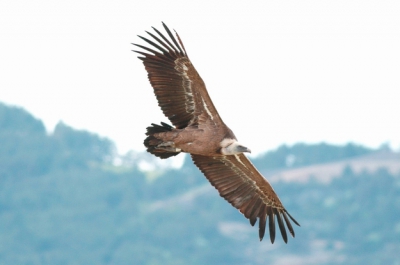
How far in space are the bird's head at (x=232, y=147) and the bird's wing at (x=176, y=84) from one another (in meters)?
0.41

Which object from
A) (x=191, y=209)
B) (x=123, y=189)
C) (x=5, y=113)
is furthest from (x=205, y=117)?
(x=5, y=113)

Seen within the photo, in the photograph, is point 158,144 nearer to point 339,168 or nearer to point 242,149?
point 242,149

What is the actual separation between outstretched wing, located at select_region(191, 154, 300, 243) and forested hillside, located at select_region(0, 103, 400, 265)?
9310 cm

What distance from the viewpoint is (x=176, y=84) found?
50.9 feet

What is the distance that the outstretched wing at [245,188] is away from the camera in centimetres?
1725

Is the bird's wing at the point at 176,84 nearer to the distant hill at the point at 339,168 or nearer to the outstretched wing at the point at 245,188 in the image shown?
the outstretched wing at the point at 245,188

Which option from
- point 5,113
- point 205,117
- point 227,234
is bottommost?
point 205,117

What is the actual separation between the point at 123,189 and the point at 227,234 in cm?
2225

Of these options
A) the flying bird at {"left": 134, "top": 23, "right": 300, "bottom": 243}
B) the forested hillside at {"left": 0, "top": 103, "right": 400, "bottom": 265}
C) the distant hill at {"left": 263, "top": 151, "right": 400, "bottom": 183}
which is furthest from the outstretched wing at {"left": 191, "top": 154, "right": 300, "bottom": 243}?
the distant hill at {"left": 263, "top": 151, "right": 400, "bottom": 183}

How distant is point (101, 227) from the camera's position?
126 m

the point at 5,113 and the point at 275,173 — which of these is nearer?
the point at 275,173

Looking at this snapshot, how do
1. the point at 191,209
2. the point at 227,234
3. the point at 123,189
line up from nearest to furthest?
the point at 227,234, the point at 191,209, the point at 123,189

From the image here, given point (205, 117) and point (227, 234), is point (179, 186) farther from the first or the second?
point (205, 117)

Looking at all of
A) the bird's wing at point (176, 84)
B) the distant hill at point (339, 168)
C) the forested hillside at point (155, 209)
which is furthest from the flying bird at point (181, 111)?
the distant hill at point (339, 168)
